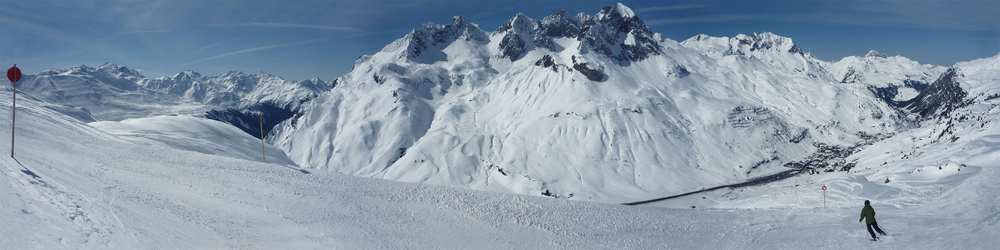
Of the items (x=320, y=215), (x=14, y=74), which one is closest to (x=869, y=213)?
(x=320, y=215)

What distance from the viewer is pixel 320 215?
671 inches

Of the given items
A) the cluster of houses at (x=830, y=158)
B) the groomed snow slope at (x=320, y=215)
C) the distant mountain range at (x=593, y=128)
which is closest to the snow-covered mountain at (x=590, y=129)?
the distant mountain range at (x=593, y=128)

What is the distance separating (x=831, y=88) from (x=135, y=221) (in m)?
238

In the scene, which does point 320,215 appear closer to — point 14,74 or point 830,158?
point 14,74

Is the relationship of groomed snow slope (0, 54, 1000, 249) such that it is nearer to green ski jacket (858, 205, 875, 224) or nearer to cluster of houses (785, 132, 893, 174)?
green ski jacket (858, 205, 875, 224)

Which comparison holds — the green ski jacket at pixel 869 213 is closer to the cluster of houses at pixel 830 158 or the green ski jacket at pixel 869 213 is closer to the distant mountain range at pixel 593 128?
the distant mountain range at pixel 593 128

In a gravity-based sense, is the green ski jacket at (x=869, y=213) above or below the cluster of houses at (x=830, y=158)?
above

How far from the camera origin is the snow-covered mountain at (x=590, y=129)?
122688 millimetres

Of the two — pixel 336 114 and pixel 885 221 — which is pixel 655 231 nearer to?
pixel 885 221

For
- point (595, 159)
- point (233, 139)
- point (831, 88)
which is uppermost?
point (831, 88)

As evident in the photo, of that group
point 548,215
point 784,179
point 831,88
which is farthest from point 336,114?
point 831,88

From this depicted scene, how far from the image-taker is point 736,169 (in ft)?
399

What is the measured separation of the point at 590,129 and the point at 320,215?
128211 millimetres

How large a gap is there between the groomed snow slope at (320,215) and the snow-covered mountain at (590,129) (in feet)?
280
